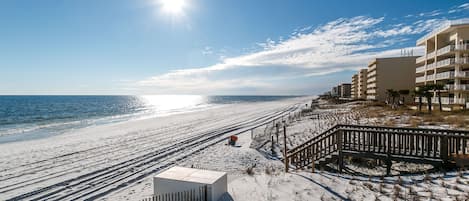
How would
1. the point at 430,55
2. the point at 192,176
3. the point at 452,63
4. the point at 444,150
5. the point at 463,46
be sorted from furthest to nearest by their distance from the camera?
1. the point at 430,55
2. the point at 452,63
3. the point at 463,46
4. the point at 444,150
5. the point at 192,176

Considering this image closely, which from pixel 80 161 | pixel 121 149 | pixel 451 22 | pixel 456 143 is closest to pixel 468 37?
pixel 451 22

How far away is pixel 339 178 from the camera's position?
7461 mm

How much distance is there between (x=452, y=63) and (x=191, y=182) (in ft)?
134

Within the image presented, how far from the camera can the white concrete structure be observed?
6.22 m

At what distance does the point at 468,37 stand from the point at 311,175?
1528 inches

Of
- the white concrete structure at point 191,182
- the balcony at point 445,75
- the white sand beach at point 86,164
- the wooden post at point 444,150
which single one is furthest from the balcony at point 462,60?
the white concrete structure at point 191,182

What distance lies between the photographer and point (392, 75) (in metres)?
59.7

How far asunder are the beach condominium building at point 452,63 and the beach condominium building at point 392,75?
19.8 m

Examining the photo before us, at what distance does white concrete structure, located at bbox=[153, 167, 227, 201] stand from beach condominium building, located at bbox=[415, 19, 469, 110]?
33.0m

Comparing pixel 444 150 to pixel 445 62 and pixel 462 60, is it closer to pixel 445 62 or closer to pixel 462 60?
pixel 462 60

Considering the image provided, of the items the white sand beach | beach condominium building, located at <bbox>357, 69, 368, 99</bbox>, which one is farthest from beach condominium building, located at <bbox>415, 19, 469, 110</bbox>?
beach condominium building, located at <bbox>357, 69, 368, 99</bbox>

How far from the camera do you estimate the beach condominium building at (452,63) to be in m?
31.3

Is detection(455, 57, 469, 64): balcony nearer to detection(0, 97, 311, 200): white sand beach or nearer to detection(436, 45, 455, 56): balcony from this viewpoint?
detection(436, 45, 455, 56): balcony

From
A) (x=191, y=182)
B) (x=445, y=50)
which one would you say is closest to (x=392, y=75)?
(x=445, y=50)
